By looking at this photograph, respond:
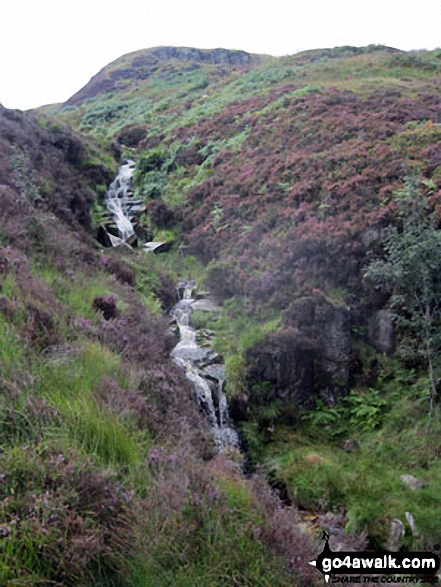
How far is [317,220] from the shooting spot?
13.2 m

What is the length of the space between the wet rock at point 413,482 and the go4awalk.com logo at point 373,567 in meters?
1.38

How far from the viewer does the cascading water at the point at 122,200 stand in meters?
18.7

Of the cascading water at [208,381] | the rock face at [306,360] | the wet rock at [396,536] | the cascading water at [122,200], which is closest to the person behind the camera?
the wet rock at [396,536]

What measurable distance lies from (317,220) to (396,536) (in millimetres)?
8777

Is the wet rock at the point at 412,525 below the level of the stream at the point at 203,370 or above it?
below

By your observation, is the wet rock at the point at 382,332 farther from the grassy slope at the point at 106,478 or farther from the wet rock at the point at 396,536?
the grassy slope at the point at 106,478

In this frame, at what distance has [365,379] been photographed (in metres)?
10.4

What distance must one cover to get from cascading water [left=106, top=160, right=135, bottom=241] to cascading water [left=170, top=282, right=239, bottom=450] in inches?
307

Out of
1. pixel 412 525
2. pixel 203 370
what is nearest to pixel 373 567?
pixel 412 525

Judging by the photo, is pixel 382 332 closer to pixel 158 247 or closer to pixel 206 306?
pixel 206 306

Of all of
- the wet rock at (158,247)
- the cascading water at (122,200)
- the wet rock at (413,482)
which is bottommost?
the wet rock at (413,482)

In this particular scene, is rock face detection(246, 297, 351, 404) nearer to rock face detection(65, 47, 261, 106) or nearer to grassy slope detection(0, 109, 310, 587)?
grassy slope detection(0, 109, 310, 587)

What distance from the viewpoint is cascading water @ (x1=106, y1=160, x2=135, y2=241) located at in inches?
735

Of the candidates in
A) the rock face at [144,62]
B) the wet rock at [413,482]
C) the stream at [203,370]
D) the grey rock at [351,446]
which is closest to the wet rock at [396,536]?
the wet rock at [413,482]
